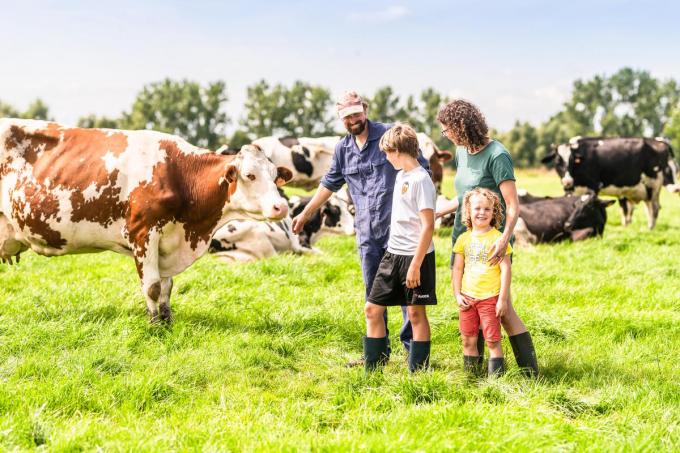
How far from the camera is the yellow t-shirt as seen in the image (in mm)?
4406

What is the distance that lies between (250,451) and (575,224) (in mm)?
9548

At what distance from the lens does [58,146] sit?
6.11m

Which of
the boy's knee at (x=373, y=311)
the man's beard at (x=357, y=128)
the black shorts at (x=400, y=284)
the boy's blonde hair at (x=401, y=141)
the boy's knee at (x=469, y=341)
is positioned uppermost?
the man's beard at (x=357, y=128)

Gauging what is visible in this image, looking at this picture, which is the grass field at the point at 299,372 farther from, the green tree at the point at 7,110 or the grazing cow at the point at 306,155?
the green tree at the point at 7,110

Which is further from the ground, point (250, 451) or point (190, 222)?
point (190, 222)

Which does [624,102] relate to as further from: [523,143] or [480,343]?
[480,343]

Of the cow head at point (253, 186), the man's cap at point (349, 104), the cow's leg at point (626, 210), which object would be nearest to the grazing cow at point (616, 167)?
the cow's leg at point (626, 210)

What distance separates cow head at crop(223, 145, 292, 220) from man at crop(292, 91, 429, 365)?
2.85ft

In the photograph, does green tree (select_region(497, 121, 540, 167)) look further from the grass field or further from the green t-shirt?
the green t-shirt

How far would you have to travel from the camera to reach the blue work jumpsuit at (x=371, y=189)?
4.89 m

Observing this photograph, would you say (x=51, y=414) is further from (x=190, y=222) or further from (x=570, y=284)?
(x=570, y=284)

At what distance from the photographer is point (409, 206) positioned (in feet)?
14.4

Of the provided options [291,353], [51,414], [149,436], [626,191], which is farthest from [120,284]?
[626,191]

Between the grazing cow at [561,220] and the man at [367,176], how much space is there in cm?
659
